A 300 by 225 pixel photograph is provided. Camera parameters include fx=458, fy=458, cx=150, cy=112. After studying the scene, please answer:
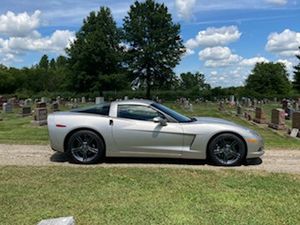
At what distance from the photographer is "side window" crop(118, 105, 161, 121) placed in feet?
30.0

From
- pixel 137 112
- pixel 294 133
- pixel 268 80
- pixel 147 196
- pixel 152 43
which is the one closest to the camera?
pixel 147 196

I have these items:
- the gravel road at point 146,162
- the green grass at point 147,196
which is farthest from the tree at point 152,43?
the green grass at point 147,196

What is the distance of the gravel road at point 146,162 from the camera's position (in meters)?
8.80

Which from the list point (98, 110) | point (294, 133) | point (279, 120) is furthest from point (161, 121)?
point (279, 120)

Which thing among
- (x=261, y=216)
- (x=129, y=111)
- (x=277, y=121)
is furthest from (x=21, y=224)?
(x=277, y=121)

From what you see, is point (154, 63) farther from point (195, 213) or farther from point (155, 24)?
point (195, 213)

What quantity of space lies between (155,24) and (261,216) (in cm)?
6360

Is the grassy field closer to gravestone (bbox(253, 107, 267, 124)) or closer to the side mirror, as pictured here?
gravestone (bbox(253, 107, 267, 124))

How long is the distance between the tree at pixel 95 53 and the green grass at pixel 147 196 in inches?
2221

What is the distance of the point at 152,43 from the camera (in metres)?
65.8

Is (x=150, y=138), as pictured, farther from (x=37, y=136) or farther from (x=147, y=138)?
(x=37, y=136)

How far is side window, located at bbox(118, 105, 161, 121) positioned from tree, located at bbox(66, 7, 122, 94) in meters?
54.6

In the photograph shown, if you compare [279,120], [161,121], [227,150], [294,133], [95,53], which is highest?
[95,53]

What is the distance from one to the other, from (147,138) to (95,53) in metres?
56.1
